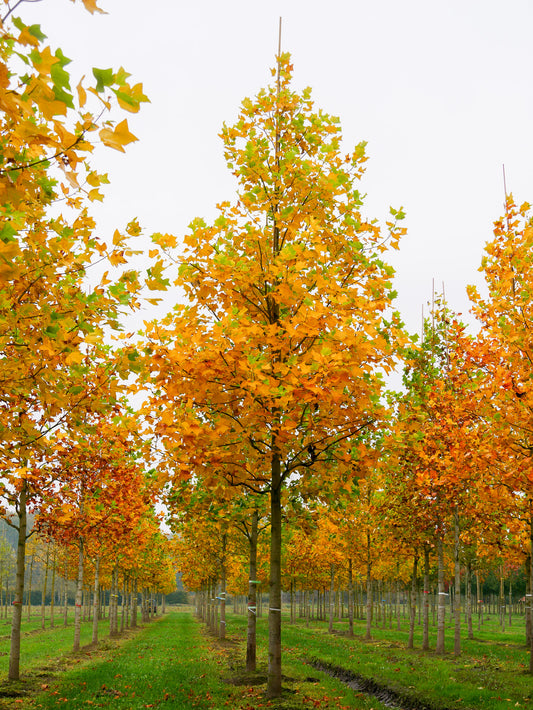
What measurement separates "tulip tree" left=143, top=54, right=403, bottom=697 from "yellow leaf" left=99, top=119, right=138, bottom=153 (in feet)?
9.86

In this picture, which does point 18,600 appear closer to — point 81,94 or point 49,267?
point 49,267

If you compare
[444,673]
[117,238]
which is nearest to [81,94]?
[117,238]

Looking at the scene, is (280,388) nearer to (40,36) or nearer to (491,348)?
(40,36)

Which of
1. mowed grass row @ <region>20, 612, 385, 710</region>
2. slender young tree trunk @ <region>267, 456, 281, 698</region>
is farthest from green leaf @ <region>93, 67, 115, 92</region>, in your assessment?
mowed grass row @ <region>20, 612, 385, 710</region>

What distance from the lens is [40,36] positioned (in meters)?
1.98

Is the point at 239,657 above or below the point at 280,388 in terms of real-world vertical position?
below

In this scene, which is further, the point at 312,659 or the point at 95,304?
the point at 312,659

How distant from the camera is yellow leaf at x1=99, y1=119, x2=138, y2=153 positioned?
2.06m

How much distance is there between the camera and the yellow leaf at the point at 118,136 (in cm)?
206

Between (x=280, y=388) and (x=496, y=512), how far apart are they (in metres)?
11.1

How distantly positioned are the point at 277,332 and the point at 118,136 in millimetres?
3918

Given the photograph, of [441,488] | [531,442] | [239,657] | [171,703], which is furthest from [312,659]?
[531,442]

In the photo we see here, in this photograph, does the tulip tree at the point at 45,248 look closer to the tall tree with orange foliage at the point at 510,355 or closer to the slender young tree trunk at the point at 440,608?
the tall tree with orange foliage at the point at 510,355

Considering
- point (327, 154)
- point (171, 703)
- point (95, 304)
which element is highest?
point (327, 154)
